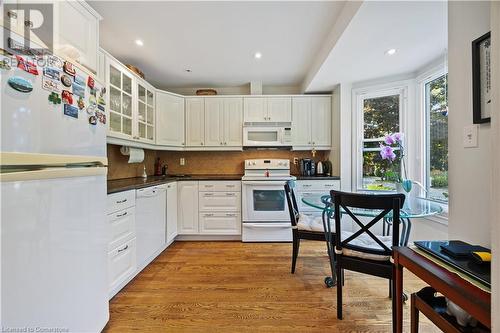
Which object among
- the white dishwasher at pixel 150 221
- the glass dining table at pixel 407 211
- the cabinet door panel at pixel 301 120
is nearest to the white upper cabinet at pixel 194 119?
the white dishwasher at pixel 150 221

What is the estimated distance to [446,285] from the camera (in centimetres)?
79

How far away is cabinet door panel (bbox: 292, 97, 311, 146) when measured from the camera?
11.6 ft

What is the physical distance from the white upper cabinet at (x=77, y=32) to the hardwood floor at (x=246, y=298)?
1.80m

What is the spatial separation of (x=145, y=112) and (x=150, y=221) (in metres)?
1.48

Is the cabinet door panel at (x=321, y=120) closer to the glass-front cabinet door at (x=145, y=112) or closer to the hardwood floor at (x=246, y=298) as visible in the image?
the hardwood floor at (x=246, y=298)

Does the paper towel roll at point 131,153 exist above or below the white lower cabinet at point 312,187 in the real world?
above

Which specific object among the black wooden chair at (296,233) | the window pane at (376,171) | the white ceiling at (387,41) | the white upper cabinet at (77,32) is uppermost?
the white ceiling at (387,41)

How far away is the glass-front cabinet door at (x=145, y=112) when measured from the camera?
2.78m

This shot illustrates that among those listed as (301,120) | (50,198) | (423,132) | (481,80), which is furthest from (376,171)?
(50,198)

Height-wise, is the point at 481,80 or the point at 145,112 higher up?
the point at 145,112

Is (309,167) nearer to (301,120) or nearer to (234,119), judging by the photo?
(301,120)

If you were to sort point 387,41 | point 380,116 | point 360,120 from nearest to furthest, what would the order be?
point 387,41, point 380,116, point 360,120

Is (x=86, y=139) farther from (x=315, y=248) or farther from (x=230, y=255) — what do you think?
(x=315, y=248)

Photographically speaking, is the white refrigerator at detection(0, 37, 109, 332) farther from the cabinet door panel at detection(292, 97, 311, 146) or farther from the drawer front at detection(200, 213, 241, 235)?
the cabinet door panel at detection(292, 97, 311, 146)
